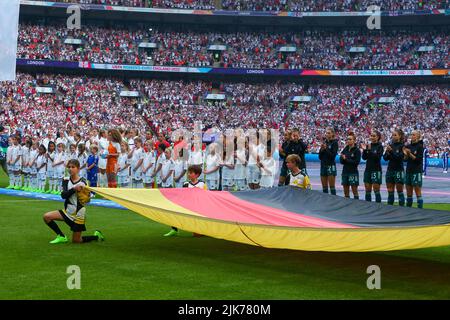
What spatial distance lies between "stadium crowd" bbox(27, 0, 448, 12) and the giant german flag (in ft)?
146

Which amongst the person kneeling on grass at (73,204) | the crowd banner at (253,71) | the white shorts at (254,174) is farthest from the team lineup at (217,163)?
the crowd banner at (253,71)

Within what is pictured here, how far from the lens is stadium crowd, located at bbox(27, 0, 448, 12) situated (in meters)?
54.2

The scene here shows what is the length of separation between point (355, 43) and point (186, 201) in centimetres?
4772

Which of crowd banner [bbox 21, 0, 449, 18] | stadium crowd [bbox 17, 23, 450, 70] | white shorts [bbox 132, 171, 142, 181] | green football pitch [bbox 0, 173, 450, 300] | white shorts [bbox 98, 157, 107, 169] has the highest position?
crowd banner [bbox 21, 0, 449, 18]

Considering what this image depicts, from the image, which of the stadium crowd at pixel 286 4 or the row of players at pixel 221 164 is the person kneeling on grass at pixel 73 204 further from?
the stadium crowd at pixel 286 4

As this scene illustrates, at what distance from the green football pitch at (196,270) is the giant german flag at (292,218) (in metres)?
0.50

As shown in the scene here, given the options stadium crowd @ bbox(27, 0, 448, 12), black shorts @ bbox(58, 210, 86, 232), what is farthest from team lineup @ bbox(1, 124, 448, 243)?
stadium crowd @ bbox(27, 0, 448, 12)

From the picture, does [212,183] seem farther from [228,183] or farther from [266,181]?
[266,181]

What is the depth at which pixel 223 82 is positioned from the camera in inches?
2217

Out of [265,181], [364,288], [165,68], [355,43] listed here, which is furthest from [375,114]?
[364,288]

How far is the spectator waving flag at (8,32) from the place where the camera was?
48.9ft

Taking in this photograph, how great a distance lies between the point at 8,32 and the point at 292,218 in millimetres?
8546

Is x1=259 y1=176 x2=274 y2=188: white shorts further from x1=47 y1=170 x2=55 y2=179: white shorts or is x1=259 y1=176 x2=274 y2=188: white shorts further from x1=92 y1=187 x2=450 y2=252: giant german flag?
x1=47 y1=170 x2=55 y2=179: white shorts
